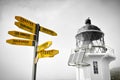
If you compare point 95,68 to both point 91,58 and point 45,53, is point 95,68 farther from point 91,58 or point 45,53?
point 45,53

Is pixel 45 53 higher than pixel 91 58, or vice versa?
pixel 91 58

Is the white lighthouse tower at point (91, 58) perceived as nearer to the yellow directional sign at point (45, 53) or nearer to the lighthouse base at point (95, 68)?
the lighthouse base at point (95, 68)

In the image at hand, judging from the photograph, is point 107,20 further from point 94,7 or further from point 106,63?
point 106,63

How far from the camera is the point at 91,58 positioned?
23.6 feet

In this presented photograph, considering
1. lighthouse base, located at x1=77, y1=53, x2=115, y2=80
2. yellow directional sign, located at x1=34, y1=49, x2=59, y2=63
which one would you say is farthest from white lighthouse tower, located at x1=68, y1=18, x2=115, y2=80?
yellow directional sign, located at x1=34, y1=49, x2=59, y2=63

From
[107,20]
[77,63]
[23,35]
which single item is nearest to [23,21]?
[23,35]

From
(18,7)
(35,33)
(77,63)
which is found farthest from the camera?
(77,63)

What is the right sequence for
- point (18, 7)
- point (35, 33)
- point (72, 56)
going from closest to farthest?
1. point (35, 33)
2. point (18, 7)
3. point (72, 56)

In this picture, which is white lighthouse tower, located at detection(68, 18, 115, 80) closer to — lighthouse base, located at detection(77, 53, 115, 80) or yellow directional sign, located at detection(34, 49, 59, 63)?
lighthouse base, located at detection(77, 53, 115, 80)

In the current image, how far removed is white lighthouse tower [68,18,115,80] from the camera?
7.05 meters

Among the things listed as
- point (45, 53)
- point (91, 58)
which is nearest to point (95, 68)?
point (91, 58)

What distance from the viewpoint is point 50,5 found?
7.02m

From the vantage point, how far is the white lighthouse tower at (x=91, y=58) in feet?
23.1

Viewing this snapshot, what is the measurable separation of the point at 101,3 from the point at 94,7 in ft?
1.28
